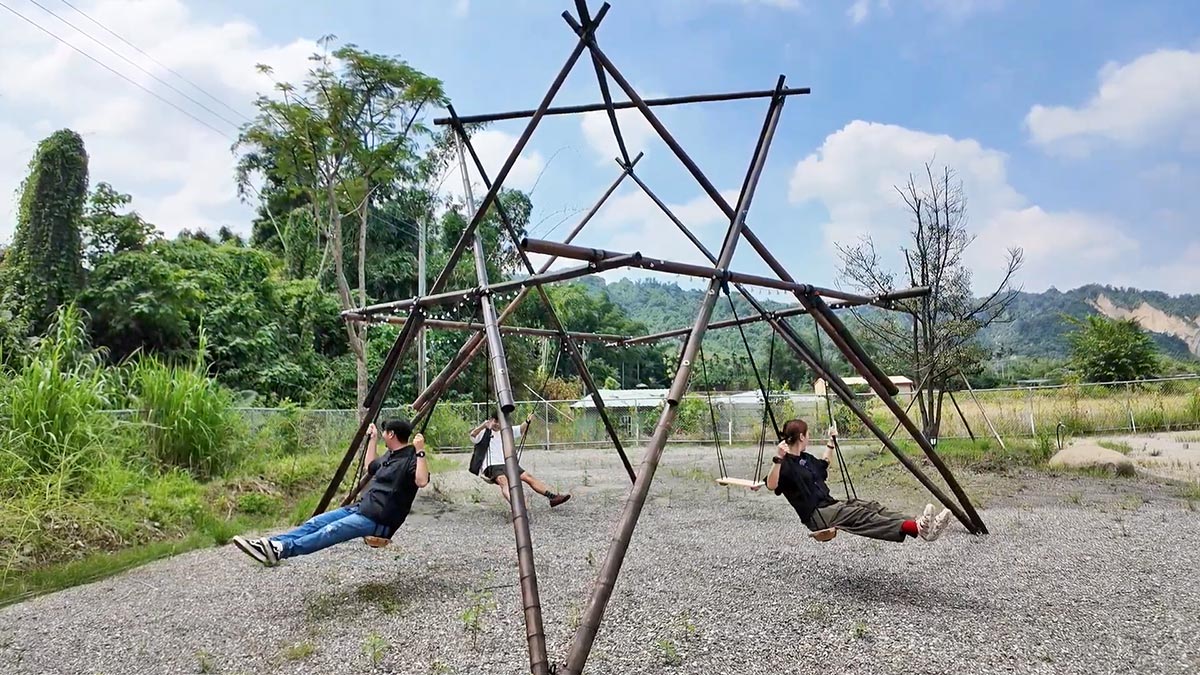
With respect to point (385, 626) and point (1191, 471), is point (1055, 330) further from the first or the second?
point (385, 626)

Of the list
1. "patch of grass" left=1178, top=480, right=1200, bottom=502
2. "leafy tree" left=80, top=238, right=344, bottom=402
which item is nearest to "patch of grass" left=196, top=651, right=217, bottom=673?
"leafy tree" left=80, top=238, right=344, bottom=402

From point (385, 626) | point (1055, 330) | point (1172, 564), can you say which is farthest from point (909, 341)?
point (1055, 330)

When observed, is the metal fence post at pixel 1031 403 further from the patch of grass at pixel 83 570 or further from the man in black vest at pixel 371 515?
the patch of grass at pixel 83 570

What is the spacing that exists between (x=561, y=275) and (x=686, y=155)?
1.74 m

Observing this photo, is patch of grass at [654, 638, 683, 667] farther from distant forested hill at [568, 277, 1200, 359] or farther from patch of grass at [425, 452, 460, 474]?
distant forested hill at [568, 277, 1200, 359]

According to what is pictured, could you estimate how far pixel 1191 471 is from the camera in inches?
389

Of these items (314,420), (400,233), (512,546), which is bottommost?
(512,546)

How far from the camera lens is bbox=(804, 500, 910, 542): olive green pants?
4.44 meters

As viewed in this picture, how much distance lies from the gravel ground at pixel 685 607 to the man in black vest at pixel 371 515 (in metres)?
0.40

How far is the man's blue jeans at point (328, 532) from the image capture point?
4152 mm

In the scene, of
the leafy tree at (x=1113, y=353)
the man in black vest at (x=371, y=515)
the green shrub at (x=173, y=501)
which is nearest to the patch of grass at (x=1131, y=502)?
the man in black vest at (x=371, y=515)

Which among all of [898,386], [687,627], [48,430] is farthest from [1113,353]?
[48,430]

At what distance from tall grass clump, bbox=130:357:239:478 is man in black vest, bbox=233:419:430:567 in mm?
3882

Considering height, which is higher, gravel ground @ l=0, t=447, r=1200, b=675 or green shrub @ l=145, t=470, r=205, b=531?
green shrub @ l=145, t=470, r=205, b=531
